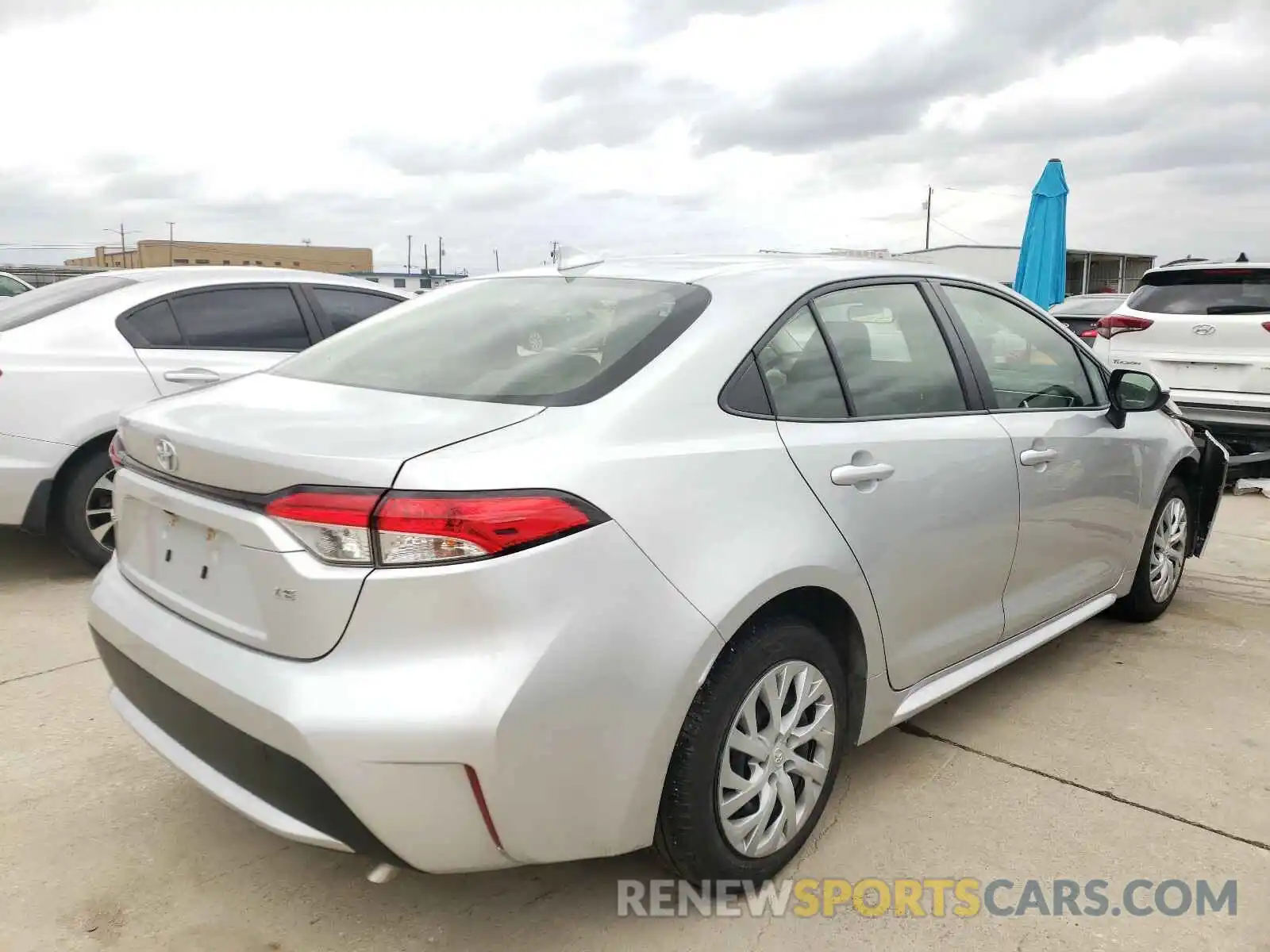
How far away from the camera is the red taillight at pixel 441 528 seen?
5.90 ft

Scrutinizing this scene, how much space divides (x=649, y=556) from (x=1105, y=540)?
245cm

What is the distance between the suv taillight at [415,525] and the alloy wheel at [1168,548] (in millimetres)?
3283

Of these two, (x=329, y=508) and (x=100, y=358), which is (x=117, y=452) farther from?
(x=100, y=358)

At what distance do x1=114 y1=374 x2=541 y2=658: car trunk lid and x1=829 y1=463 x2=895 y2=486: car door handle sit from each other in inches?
32.0

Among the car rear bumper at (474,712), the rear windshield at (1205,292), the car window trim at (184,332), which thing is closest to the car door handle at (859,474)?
the car rear bumper at (474,712)

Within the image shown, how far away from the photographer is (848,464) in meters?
2.48

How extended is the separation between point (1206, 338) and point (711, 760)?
6238 mm

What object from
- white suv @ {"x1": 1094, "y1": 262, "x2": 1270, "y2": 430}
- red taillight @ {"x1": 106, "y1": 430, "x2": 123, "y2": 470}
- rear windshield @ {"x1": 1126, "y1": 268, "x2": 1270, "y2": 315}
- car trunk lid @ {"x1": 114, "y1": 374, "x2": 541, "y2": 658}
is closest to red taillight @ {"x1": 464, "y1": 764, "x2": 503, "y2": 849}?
car trunk lid @ {"x1": 114, "y1": 374, "x2": 541, "y2": 658}

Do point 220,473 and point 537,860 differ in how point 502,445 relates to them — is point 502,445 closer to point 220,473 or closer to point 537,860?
point 220,473

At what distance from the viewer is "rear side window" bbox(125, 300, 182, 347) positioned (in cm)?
484

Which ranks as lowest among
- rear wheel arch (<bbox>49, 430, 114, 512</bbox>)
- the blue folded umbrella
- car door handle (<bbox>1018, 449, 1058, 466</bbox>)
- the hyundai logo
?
rear wheel arch (<bbox>49, 430, 114, 512</bbox>)

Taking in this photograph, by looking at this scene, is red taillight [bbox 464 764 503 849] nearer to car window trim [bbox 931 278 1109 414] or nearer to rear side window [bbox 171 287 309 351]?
car window trim [bbox 931 278 1109 414]

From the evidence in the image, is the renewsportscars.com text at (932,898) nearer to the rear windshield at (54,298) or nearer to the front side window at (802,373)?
the front side window at (802,373)

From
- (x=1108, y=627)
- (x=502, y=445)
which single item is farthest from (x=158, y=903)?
(x=1108, y=627)
